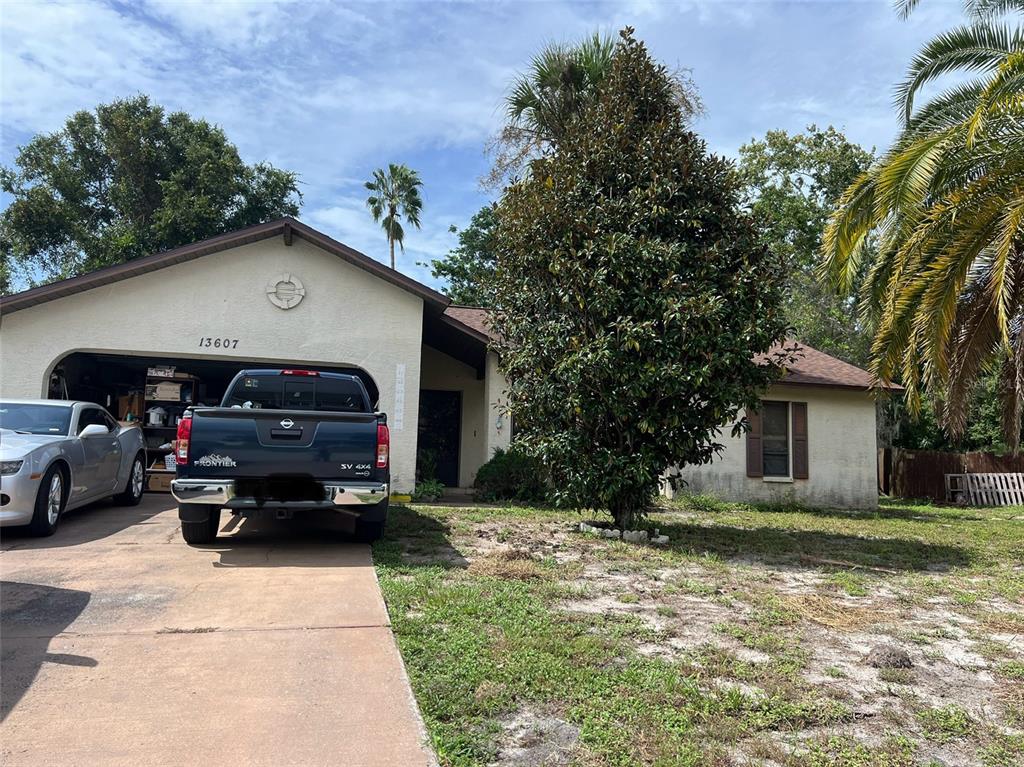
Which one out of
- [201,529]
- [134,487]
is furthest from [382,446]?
[134,487]

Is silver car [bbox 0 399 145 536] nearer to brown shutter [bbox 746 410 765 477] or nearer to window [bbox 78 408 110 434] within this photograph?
window [bbox 78 408 110 434]

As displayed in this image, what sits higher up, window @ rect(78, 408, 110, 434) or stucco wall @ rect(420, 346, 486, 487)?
stucco wall @ rect(420, 346, 486, 487)

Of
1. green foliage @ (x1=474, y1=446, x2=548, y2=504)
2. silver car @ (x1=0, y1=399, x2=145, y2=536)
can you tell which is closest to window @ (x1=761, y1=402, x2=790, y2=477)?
green foliage @ (x1=474, y1=446, x2=548, y2=504)

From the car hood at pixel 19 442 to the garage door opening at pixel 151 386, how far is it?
473 centimetres

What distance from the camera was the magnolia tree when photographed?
328 inches

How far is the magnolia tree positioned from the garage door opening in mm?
5233

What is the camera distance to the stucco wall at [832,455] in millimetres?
16031

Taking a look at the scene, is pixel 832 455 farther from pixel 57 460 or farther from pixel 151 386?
pixel 57 460

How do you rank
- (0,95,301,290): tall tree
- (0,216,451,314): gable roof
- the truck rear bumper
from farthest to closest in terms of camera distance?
1. (0,95,301,290): tall tree
2. (0,216,451,314): gable roof
3. the truck rear bumper

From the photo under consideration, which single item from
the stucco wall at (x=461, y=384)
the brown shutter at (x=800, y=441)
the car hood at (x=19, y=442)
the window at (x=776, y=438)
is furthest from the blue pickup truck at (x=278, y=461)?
the brown shutter at (x=800, y=441)

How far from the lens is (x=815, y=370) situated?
1700 centimetres

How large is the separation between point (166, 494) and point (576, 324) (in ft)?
29.0

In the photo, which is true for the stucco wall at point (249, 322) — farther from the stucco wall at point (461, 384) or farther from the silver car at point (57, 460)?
the stucco wall at point (461, 384)

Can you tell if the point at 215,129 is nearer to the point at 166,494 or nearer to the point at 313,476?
the point at 166,494
